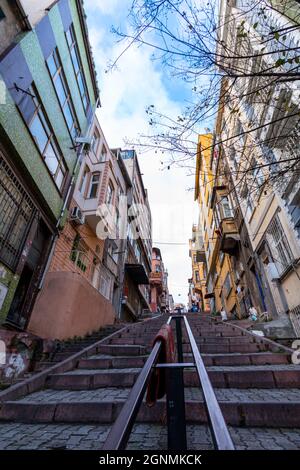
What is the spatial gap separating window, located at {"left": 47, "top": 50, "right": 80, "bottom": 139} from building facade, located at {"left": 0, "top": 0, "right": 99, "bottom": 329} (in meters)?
0.04

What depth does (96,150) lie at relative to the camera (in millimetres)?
15656

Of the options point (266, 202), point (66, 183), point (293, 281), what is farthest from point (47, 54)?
point (293, 281)

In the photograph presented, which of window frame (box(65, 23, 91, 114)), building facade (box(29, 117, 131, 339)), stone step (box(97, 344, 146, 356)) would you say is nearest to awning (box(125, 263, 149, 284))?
building facade (box(29, 117, 131, 339))

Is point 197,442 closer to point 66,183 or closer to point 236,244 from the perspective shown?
point 66,183

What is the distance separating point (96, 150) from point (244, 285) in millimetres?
13060

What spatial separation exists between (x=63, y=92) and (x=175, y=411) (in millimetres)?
12226

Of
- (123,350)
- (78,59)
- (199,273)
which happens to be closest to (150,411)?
(123,350)

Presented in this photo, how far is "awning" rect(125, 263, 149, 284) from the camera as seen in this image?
19.0 meters

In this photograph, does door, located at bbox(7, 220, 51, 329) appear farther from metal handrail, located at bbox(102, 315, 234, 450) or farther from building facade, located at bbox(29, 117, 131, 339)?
metal handrail, located at bbox(102, 315, 234, 450)

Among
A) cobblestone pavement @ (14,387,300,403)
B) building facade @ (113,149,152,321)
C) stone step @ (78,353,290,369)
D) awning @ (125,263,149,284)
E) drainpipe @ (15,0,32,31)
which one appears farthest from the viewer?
awning @ (125,263,149,284)

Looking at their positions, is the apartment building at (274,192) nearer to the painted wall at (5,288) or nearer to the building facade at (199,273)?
the painted wall at (5,288)

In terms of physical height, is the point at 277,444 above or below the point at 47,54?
below

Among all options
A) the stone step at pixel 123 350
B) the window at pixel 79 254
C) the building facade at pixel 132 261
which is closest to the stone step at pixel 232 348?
the stone step at pixel 123 350

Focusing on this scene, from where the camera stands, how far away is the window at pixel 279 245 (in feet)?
30.1
